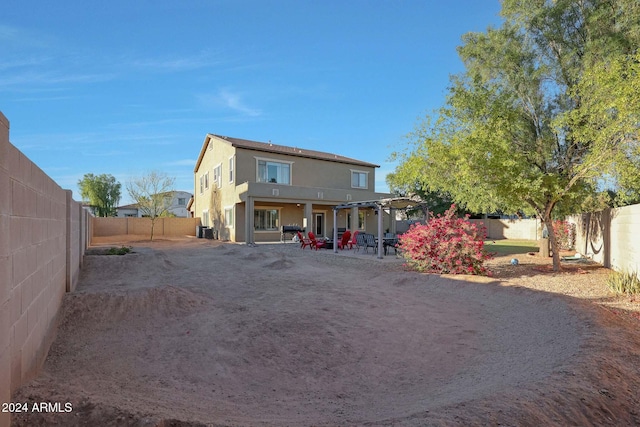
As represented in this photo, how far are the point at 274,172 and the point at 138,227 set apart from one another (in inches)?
643

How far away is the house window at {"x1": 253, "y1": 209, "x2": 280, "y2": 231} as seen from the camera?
88.0 feet

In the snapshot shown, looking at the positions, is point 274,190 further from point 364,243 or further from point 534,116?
point 534,116

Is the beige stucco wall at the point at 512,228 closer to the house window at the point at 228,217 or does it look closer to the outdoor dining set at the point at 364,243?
the outdoor dining set at the point at 364,243

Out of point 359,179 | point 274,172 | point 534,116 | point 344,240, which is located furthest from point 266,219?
point 534,116

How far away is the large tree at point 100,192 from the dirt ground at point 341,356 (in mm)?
51766

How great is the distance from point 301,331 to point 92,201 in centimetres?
5871

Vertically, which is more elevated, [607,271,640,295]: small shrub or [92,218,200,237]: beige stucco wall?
[92,218,200,237]: beige stucco wall

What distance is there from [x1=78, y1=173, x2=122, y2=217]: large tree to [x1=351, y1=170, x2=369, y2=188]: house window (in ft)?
140

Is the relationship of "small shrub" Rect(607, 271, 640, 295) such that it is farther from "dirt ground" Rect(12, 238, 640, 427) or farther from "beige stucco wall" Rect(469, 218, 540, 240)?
"beige stucco wall" Rect(469, 218, 540, 240)

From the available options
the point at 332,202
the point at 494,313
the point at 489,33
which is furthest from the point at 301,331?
the point at 332,202

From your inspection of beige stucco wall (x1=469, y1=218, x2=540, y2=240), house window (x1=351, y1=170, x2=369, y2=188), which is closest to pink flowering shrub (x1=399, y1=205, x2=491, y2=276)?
house window (x1=351, y1=170, x2=369, y2=188)

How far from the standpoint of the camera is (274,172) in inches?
1082

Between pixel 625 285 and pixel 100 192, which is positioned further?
pixel 100 192

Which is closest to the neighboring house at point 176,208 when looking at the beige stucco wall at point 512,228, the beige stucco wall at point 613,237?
the beige stucco wall at point 512,228
